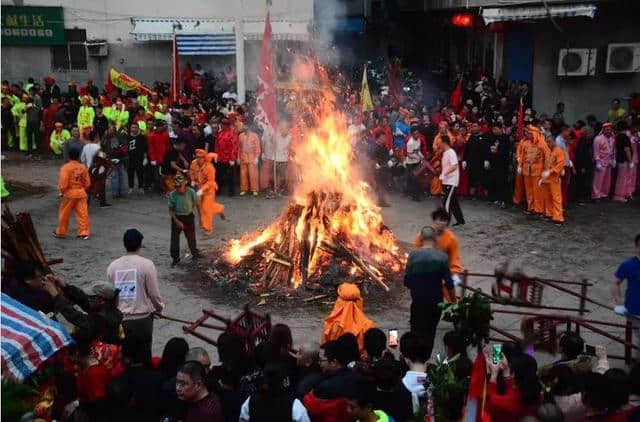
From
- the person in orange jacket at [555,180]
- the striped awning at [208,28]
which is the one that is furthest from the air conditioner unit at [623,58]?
the striped awning at [208,28]

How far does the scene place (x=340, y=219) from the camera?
1066 cm

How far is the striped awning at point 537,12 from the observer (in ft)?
56.6

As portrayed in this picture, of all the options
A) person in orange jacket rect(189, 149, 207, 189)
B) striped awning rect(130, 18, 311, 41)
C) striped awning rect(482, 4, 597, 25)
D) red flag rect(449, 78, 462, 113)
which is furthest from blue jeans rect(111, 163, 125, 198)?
red flag rect(449, 78, 462, 113)

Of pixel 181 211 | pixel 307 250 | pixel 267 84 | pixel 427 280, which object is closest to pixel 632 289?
pixel 427 280

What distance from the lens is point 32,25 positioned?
965 inches

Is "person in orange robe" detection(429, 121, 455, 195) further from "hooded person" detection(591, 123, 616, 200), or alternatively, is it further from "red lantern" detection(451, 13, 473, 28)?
"red lantern" detection(451, 13, 473, 28)

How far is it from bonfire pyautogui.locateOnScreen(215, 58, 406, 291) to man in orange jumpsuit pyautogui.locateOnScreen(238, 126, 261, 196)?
4.12 metres

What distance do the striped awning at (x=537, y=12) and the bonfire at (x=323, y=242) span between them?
8.55 metres

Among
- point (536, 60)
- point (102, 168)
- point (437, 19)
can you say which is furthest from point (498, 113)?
point (437, 19)

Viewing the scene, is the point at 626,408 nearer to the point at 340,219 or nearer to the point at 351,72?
the point at 340,219

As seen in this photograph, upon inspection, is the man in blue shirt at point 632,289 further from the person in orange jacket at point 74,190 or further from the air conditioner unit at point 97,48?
the air conditioner unit at point 97,48

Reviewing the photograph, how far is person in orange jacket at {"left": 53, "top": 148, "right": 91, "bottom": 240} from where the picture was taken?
12133mm

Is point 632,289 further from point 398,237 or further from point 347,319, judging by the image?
point 398,237

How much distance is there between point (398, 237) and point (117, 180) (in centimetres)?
621
